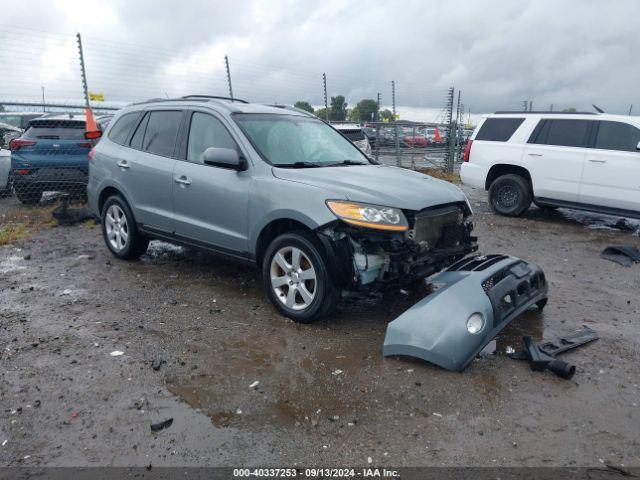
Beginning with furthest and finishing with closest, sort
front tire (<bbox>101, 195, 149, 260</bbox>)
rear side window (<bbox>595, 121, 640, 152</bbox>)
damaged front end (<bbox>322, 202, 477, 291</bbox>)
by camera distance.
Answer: rear side window (<bbox>595, 121, 640, 152</bbox>), front tire (<bbox>101, 195, 149, 260</bbox>), damaged front end (<bbox>322, 202, 477, 291</bbox>)

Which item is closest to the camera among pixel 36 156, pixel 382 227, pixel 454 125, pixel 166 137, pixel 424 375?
pixel 424 375

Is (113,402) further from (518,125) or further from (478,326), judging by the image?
(518,125)

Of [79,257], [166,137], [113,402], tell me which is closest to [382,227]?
[113,402]

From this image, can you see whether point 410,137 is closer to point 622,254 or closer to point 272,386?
point 622,254

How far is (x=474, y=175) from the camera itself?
9906 mm

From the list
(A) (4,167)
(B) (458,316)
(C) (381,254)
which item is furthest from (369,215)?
(A) (4,167)

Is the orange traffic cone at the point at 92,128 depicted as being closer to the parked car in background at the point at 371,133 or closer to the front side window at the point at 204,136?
the front side window at the point at 204,136

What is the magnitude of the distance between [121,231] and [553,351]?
4722 millimetres

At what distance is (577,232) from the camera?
8469mm

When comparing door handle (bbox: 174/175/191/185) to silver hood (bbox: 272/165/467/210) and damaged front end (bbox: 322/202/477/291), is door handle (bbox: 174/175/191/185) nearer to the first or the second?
silver hood (bbox: 272/165/467/210)

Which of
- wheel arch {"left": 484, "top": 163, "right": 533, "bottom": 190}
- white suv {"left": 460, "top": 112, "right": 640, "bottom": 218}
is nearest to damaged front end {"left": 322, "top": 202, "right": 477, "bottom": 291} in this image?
white suv {"left": 460, "top": 112, "right": 640, "bottom": 218}

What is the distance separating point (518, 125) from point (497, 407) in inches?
Result: 287

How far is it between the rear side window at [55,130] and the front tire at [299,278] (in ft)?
22.5

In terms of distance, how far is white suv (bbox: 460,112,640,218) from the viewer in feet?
26.4
